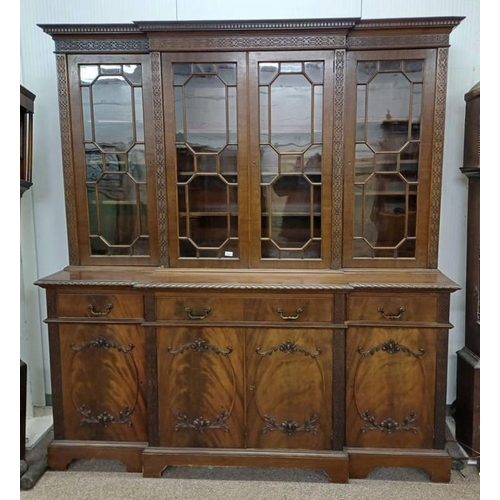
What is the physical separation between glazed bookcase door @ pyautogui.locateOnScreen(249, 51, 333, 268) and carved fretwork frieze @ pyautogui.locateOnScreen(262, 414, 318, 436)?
2.36 ft

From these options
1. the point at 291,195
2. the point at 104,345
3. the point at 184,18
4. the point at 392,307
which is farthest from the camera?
the point at 184,18

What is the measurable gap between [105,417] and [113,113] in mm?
1487

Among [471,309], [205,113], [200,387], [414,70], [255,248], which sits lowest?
[200,387]

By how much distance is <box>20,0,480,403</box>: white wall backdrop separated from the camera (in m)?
2.28

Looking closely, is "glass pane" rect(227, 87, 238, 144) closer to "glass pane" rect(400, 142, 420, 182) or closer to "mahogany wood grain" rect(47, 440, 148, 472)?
"glass pane" rect(400, 142, 420, 182)

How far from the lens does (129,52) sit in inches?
82.4

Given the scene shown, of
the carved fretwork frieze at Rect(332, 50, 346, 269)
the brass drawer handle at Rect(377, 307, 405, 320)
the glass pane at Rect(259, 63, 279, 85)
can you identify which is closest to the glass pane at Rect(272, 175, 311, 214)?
the carved fretwork frieze at Rect(332, 50, 346, 269)

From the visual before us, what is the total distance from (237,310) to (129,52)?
134 centimetres

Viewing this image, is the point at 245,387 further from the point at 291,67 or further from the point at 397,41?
the point at 397,41

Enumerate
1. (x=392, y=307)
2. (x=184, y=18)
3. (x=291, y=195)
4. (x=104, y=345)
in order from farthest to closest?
(x=184, y=18)
(x=291, y=195)
(x=104, y=345)
(x=392, y=307)

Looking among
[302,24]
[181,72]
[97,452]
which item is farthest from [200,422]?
[302,24]

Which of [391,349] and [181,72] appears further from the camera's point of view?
[181,72]

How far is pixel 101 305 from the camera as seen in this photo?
6.61ft

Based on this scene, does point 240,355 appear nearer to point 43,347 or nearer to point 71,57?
point 43,347
